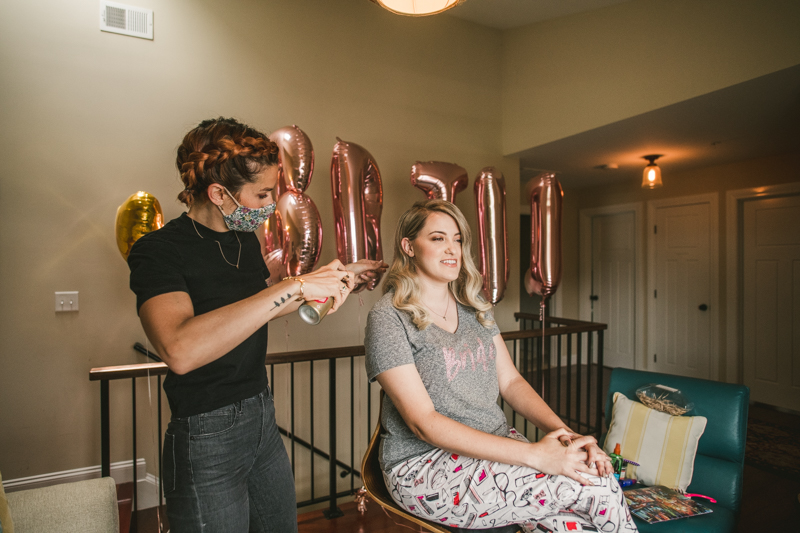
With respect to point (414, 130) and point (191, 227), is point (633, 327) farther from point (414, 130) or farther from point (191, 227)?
point (191, 227)

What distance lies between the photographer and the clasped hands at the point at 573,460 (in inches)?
41.2

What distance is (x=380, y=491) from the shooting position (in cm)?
131

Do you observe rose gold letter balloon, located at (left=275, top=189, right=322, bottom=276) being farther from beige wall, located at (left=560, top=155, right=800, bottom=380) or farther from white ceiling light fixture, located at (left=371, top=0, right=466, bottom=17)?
beige wall, located at (left=560, top=155, right=800, bottom=380)

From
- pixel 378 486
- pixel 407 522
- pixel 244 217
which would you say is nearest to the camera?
pixel 244 217

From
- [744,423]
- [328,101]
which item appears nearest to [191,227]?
[744,423]

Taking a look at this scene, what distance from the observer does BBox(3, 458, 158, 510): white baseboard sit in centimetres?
235

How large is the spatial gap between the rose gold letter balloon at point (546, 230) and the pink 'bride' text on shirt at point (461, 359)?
138 centimetres

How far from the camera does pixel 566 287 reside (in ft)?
19.6

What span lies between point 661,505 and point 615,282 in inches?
177

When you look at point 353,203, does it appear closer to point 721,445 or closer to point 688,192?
point 721,445

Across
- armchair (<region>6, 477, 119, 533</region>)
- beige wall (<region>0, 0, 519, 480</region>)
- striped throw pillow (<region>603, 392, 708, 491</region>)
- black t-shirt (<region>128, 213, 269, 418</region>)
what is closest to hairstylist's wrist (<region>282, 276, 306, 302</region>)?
black t-shirt (<region>128, 213, 269, 418</region>)

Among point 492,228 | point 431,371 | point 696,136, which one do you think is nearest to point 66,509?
point 431,371

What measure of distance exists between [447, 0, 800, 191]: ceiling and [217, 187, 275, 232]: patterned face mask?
2.64 m

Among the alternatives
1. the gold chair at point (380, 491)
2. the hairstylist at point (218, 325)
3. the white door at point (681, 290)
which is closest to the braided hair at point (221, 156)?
the hairstylist at point (218, 325)
